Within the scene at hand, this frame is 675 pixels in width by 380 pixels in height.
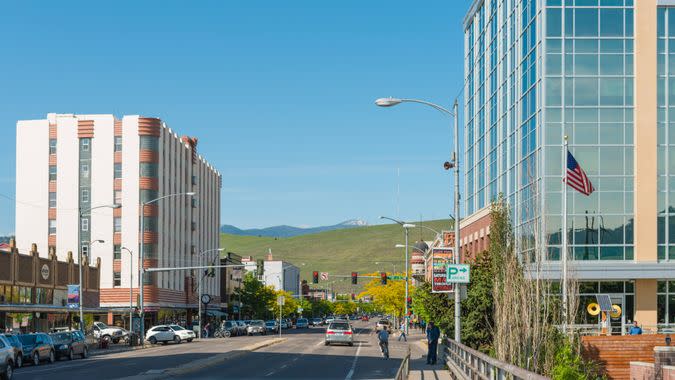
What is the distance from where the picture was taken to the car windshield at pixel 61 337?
5556cm

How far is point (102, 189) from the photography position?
109m

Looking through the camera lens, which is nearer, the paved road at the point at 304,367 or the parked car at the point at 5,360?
the parked car at the point at 5,360

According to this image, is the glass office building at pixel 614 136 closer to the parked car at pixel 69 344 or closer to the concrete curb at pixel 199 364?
the concrete curb at pixel 199 364

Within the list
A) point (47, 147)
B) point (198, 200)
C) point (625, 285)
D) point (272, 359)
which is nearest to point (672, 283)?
point (625, 285)

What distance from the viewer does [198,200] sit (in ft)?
433

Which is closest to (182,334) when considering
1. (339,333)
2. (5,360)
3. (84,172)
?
(339,333)

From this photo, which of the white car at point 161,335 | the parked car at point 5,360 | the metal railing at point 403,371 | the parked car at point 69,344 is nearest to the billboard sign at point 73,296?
the parked car at point 69,344

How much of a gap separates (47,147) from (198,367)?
7390cm

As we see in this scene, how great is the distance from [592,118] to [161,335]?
41.3 meters

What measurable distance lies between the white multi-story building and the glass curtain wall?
55544 mm

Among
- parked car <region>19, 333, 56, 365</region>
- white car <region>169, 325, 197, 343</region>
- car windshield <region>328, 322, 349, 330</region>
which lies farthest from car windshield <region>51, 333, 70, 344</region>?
white car <region>169, 325, 197, 343</region>

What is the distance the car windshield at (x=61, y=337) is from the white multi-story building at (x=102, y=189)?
Answer: 48665mm

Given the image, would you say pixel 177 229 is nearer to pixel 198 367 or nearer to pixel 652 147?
pixel 652 147

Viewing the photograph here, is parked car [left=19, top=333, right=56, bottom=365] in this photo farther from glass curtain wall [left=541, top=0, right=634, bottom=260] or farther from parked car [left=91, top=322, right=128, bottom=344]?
parked car [left=91, top=322, right=128, bottom=344]
